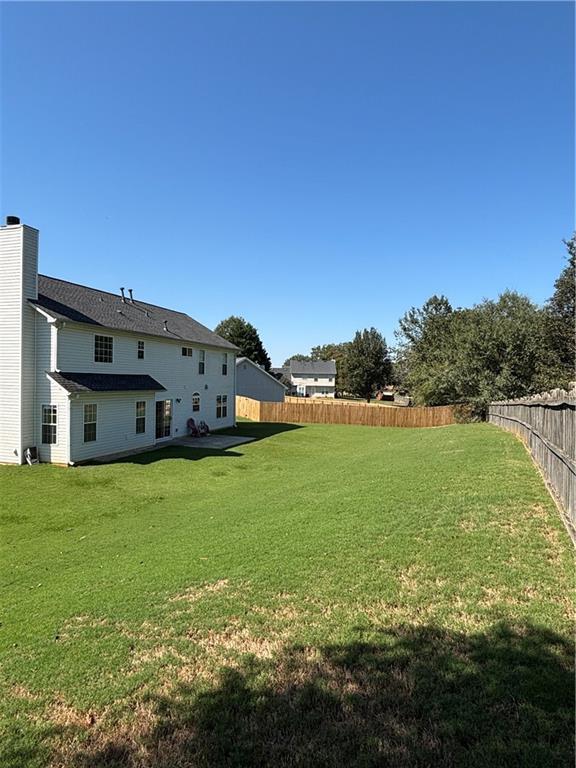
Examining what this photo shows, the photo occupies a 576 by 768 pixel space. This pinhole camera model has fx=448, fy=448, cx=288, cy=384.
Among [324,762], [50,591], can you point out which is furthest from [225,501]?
[324,762]

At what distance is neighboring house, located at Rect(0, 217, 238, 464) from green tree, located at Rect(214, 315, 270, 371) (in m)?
38.2

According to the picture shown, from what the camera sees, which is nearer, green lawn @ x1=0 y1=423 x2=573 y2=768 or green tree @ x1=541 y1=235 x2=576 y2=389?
green lawn @ x1=0 y1=423 x2=573 y2=768

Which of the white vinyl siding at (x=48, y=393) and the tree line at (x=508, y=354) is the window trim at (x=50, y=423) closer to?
the white vinyl siding at (x=48, y=393)

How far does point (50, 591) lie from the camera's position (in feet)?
19.4

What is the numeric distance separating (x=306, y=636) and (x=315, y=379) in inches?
3129

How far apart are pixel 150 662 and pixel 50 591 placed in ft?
9.23

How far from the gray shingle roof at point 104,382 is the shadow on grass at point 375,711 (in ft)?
46.7

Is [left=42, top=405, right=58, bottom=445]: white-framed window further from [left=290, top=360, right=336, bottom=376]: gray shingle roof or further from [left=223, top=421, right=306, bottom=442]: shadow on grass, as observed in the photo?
[left=290, top=360, right=336, bottom=376]: gray shingle roof

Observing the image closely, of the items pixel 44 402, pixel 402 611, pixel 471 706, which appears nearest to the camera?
pixel 471 706

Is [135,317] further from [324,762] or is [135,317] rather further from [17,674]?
[324,762]

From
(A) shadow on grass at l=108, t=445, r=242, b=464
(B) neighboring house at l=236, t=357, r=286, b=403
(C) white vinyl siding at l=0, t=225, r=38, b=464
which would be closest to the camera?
(C) white vinyl siding at l=0, t=225, r=38, b=464

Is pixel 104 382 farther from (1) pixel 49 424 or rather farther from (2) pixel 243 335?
(2) pixel 243 335

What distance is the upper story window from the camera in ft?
59.8

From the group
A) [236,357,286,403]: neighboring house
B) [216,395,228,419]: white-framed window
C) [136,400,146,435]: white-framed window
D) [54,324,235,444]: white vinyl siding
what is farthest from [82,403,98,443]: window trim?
[236,357,286,403]: neighboring house
